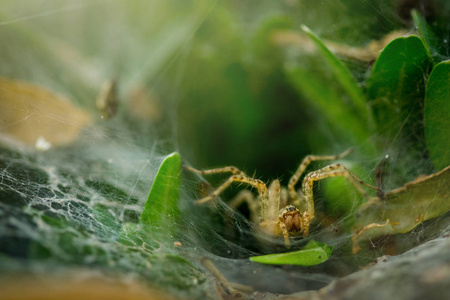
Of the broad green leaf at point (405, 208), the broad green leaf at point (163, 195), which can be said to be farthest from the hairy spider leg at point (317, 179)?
the broad green leaf at point (163, 195)

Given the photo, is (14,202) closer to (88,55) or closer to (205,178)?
(205,178)

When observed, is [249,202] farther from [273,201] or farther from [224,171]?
[224,171]

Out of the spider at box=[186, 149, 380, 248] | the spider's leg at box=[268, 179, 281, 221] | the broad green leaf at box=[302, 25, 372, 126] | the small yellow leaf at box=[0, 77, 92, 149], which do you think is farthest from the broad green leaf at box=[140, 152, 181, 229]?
the small yellow leaf at box=[0, 77, 92, 149]

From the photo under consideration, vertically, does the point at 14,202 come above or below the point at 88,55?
below

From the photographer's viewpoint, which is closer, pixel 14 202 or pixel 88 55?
pixel 14 202

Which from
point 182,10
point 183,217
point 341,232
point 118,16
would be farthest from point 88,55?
point 341,232

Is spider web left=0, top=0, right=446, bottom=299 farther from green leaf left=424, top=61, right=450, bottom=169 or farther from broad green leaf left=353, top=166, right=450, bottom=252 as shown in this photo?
green leaf left=424, top=61, right=450, bottom=169
